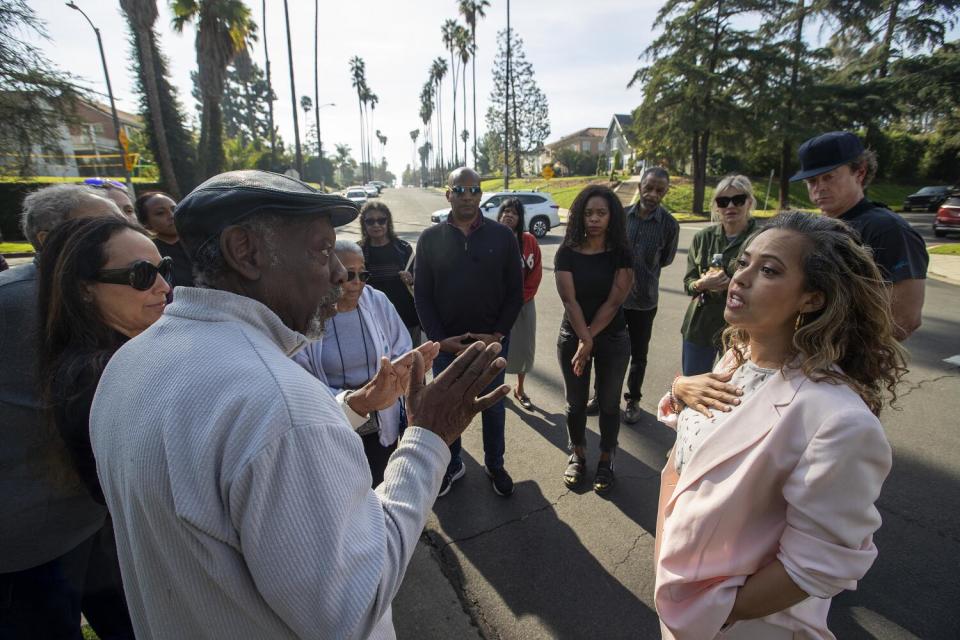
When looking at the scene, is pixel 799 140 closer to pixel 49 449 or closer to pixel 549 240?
pixel 549 240

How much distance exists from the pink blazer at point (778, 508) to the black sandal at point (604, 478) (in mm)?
1660

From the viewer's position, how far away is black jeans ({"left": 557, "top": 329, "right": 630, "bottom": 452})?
3.36m

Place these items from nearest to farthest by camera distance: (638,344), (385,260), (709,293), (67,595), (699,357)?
(67,595) < (709,293) < (699,357) < (385,260) < (638,344)

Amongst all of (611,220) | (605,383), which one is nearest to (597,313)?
(605,383)

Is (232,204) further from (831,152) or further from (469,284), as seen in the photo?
(831,152)

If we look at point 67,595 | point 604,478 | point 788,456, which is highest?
point 788,456

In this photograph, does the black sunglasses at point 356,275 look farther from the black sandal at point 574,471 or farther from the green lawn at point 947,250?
the green lawn at point 947,250

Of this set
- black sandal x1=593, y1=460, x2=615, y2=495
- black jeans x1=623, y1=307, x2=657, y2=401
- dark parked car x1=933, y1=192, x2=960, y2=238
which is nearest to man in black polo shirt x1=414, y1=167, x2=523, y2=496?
black sandal x1=593, y1=460, x2=615, y2=495

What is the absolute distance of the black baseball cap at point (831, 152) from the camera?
2.46m

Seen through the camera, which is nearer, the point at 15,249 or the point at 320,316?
the point at 320,316

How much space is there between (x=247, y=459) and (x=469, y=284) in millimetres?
2561

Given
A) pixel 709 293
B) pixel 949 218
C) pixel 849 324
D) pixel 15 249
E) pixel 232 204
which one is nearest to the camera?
pixel 232 204

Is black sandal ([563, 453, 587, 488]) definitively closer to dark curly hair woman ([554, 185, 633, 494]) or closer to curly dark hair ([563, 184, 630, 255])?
dark curly hair woman ([554, 185, 633, 494])

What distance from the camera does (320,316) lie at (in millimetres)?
1234
